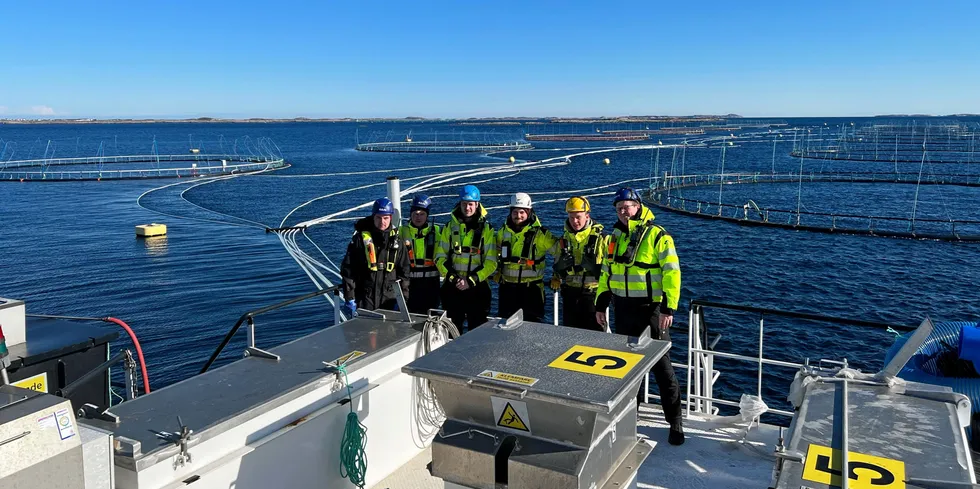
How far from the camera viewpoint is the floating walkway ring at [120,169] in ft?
226

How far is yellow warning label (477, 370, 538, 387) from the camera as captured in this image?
3.50m

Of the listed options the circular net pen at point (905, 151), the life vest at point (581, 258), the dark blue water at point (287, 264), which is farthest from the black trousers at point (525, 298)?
the circular net pen at point (905, 151)

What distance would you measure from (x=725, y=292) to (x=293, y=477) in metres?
27.4

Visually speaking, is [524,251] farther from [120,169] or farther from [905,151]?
[905,151]

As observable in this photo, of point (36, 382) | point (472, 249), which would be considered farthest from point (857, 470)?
point (36, 382)

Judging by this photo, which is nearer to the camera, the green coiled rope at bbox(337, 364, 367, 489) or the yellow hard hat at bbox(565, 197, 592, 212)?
the green coiled rope at bbox(337, 364, 367, 489)

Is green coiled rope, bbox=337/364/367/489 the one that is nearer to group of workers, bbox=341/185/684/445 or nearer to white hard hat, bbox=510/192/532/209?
group of workers, bbox=341/185/684/445

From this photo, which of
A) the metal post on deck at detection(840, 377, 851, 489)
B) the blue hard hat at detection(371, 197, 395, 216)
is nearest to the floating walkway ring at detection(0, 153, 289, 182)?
the blue hard hat at detection(371, 197, 395, 216)

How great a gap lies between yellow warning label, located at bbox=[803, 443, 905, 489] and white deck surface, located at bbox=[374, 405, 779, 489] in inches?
85.5

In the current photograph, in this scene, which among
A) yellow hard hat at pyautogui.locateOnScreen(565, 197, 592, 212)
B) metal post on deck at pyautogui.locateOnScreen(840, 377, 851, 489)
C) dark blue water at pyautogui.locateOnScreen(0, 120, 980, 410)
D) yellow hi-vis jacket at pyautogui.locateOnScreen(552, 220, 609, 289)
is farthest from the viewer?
dark blue water at pyautogui.locateOnScreen(0, 120, 980, 410)

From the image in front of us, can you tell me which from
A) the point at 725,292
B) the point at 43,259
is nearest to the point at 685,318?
the point at 725,292

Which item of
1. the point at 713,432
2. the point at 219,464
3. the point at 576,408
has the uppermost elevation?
the point at 576,408

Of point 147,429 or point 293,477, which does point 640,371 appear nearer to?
point 293,477

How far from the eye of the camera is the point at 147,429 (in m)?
3.61
